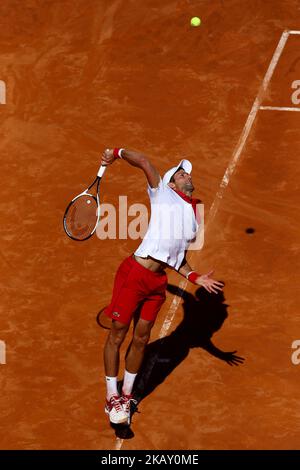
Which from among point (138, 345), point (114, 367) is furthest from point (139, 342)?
point (114, 367)

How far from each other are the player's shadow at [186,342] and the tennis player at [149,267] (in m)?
0.81

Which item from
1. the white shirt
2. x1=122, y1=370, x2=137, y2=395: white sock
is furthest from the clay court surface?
the white shirt

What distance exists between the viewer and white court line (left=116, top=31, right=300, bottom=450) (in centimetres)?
1370

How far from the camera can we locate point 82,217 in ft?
43.3

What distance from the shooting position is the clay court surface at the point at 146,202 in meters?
12.3

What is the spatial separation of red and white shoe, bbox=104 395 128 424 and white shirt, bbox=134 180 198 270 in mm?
1801

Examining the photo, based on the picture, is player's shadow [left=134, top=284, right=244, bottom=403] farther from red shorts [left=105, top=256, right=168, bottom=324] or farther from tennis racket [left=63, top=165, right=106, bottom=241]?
tennis racket [left=63, top=165, right=106, bottom=241]

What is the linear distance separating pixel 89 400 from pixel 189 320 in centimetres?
203

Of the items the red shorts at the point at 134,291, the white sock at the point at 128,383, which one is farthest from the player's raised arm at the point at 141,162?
the white sock at the point at 128,383

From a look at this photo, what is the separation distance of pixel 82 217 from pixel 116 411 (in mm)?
2760

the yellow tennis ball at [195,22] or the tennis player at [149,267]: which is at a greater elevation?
the yellow tennis ball at [195,22]

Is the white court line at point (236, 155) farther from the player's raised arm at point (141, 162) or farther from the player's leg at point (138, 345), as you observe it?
the player's raised arm at point (141, 162)

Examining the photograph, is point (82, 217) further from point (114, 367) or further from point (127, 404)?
point (127, 404)

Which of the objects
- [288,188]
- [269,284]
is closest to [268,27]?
[288,188]
